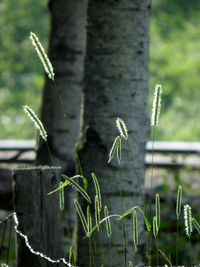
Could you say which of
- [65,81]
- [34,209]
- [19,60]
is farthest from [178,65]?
[34,209]

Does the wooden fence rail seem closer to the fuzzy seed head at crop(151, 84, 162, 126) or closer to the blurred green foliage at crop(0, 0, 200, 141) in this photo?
the fuzzy seed head at crop(151, 84, 162, 126)

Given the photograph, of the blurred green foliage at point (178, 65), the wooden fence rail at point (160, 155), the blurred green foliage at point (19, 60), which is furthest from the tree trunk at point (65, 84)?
the blurred green foliage at point (19, 60)

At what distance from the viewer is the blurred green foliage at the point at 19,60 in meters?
15.4

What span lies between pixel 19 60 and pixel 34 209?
50.6 feet

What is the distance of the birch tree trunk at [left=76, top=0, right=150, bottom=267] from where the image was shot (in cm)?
216

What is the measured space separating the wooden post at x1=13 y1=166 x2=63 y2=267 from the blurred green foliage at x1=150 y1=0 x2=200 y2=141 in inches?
451

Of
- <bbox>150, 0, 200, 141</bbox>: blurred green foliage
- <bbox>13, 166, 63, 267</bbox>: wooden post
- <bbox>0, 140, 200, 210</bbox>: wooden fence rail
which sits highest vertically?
<bbox>150, 0, 200, 141</bbox>: blurred green foliage

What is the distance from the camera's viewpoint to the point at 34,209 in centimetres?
177

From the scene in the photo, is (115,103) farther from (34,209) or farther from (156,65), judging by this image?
(156,65)

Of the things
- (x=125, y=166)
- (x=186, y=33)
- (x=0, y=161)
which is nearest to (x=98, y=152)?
(x=125, y=166)

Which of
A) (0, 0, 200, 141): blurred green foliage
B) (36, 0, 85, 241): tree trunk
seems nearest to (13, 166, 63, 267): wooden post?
(36, 0, 85, 241): tree trunk

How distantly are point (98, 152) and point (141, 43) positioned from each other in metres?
0.60

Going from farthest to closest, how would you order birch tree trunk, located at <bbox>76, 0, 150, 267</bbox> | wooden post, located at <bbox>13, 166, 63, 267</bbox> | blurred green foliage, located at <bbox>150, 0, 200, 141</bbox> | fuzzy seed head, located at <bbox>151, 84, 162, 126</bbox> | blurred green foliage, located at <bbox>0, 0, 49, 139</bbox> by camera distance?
blurred green foliage, located at <bbox>0, 0, 49, 139</bbox> → blurred green foliage, located at <bbox>150, 0, 200, 141</bbox> → birch tree trunk, located at <bbox>76, 0, 150, 267</bbox> → wooden post, located at <bbox>13, 166, 63, 267</bbox> → fuzzy seed head, located at <bbox>151, 84, 162, 126</bbox>

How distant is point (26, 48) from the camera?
1556cm
